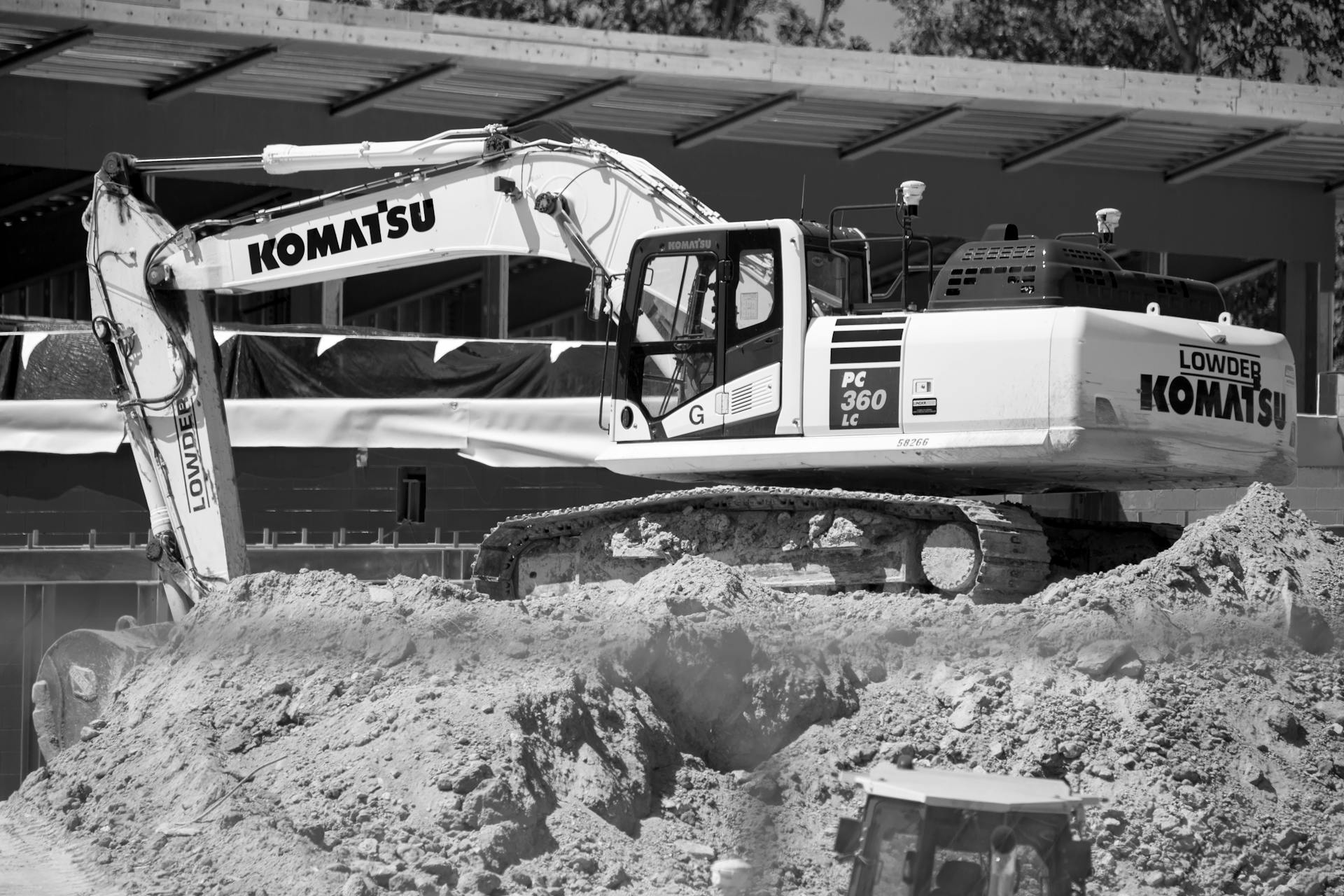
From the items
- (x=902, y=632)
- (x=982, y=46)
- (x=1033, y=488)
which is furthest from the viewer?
(x=982, y=46)

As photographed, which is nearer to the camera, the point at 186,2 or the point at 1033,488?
the point at 1033,488

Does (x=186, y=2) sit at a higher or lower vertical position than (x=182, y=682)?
higher

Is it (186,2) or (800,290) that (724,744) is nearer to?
(800,290)

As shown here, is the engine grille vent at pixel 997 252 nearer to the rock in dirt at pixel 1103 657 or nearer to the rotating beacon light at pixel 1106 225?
the rotating beacon light at pixel 1106 225

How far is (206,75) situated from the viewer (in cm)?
1705

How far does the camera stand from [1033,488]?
1055 centimetres

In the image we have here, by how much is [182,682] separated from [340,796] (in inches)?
83.2

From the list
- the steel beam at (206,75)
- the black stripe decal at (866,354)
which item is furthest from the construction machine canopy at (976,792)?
the steel beam at (206,75)

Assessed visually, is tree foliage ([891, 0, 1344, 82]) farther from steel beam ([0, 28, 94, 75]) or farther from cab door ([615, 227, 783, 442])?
cab door ([615, 227, 783, 442])

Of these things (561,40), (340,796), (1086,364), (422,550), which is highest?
(561,40)

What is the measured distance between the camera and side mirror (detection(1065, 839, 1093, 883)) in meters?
5.70

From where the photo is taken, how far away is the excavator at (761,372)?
9.33 m

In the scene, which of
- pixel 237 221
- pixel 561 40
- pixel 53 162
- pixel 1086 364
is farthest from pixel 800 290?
pixel 53 162

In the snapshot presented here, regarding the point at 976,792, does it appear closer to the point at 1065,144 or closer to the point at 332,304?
the point at 1065,144
